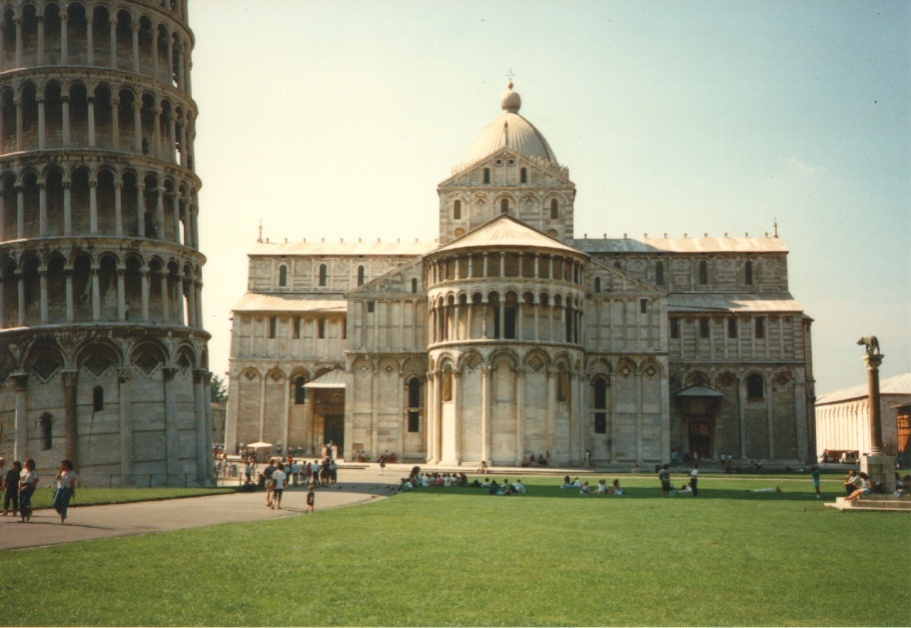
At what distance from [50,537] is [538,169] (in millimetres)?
58469

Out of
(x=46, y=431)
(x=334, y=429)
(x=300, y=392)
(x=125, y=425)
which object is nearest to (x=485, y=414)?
(x=334, y=429)

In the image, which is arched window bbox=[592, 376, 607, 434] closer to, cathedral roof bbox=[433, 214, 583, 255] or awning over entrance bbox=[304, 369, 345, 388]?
cathedral roof bbox=[433, 214, 583, 255]

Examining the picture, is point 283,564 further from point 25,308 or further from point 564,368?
point 564,368

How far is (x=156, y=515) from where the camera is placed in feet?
101

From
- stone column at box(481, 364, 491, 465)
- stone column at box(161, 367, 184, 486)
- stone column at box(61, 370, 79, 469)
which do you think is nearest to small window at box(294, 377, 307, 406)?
stone column at box(481, 364, 491, 465)

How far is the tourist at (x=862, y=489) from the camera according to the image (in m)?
34.7

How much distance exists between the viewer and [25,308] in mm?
47281

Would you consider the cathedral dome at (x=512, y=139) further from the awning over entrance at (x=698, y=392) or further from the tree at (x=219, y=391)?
the tree at (x=219, y=391)

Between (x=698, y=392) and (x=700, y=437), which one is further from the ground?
(x=698, y=392)

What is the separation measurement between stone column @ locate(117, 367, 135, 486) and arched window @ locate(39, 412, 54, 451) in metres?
3.23

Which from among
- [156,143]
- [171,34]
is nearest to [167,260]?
[156,143]

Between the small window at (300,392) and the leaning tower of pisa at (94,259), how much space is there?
33677mm

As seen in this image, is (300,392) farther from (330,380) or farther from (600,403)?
(600,403)

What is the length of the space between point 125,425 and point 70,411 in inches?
101
